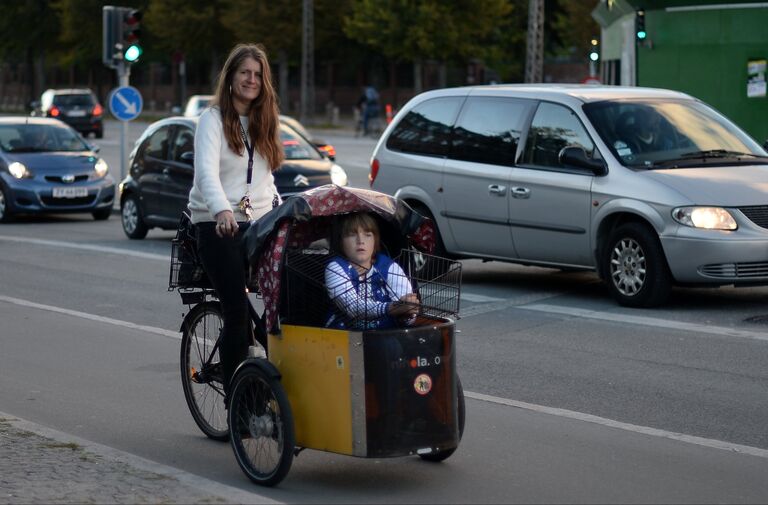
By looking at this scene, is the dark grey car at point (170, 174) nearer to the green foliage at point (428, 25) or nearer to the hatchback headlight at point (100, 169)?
the hatchback headlight at point (100, 169)

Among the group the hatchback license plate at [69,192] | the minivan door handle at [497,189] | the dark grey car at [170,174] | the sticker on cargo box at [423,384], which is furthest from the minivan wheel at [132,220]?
the sticker on cargo box at [423,384]

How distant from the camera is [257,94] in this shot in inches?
260

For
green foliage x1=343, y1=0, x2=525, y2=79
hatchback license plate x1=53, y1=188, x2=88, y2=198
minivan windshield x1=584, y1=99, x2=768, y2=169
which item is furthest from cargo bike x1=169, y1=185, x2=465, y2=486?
green foliage x1=343, y1=0, x2=525, y2=79

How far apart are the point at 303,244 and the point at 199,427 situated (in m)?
1.45

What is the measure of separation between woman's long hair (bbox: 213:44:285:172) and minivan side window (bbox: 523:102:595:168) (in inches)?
234

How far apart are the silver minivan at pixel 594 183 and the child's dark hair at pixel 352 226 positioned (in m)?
5.59

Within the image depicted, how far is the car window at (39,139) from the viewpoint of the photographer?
21.9m

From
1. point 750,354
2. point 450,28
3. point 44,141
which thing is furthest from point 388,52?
point 750,354

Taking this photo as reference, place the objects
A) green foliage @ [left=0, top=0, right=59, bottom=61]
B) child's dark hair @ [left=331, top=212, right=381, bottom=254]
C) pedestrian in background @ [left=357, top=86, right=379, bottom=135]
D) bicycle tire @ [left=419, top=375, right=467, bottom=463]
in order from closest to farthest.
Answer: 1. child's dark hair @ [left=331, top=212, right=381, bottom=254]
2. bicycle tire @ [left=419, top=375, right=467, bottom=463]
3. pedestrian in background @ [left=357, top=86, right=379, bottom=135]
4. green foliage @ [left=0, top=0, right=59, bottom=61]

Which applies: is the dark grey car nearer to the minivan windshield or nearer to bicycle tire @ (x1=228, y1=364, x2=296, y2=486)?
the minivan windshield

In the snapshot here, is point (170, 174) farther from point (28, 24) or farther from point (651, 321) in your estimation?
point (28, 24)

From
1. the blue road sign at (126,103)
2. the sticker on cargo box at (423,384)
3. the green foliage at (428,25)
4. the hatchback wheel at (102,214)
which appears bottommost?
the hatchback wheel at (102,214)

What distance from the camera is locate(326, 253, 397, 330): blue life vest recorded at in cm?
592

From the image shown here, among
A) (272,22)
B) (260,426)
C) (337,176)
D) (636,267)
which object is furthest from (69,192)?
(272,22)
